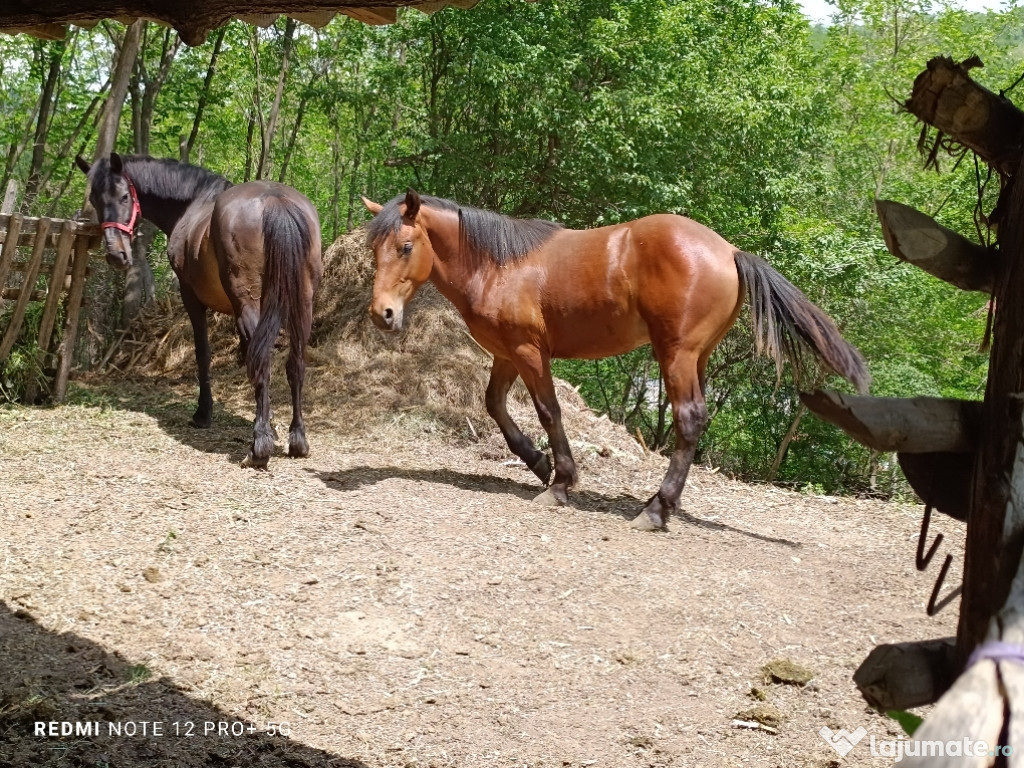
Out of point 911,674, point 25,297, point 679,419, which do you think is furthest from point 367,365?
point 911,674

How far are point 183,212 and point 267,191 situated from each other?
1570 mm

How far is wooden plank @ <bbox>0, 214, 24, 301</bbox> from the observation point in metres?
8.05

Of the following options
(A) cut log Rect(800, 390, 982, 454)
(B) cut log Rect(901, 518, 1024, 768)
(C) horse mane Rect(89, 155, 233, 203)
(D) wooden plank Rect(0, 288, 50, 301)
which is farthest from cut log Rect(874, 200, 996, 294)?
(D) wooden plank Rect(0, 288, 50, 301)

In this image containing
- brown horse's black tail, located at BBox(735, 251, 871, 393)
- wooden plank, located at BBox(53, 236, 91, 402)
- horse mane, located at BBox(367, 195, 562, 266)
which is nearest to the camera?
brown horse's black tail, located at BBox(735, 251, 871, 393)

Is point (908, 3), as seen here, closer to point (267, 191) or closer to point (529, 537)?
point (267, 191)

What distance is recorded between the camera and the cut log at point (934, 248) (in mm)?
2141

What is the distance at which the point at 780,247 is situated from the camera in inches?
444

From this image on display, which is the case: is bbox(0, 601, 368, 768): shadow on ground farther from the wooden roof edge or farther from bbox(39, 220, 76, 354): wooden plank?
bbox(39, 220, 76, 354): wooden plank

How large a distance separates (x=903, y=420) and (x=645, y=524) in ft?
13.4

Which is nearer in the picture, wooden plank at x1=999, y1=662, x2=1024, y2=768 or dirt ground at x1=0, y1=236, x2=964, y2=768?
wooden plank at x1=999, y1=662, x2=1024, y2=768

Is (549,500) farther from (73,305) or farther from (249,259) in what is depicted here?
(73,305)

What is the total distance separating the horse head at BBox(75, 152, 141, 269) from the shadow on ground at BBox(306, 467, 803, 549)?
9.74 feet

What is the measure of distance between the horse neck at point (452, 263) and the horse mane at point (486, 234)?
46mm

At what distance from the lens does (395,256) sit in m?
6.47
